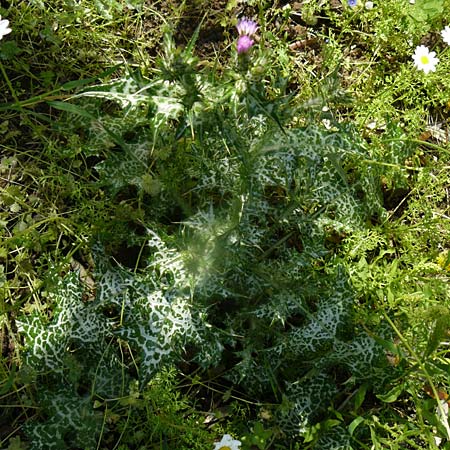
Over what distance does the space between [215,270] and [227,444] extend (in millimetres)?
558

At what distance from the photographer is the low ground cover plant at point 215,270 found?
181 centimetres

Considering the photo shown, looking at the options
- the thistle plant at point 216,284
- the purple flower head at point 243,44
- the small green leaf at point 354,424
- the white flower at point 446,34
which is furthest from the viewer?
the white flower at point 446,34

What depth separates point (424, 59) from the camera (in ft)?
8.62

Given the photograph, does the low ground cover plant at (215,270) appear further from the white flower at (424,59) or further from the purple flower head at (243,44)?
the white flower at (424,59)

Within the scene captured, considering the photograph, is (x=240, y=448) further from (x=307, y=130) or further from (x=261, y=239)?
(x=307, y=130)

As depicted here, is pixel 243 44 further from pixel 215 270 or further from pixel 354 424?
pixel 354 424

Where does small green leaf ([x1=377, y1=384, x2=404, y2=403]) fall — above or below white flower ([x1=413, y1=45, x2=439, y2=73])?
below

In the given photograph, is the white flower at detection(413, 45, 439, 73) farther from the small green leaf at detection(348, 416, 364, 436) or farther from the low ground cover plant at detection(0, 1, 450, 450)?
the small green leaf at detection(348, 416, 364, 436)

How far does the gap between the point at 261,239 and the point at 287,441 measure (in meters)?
0.65

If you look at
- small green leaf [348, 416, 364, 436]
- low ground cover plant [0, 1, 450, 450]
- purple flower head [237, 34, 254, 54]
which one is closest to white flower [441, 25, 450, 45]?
low ground cover plant [0, 1, 450, 450]

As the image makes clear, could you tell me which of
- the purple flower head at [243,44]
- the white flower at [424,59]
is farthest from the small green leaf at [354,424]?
the white flower at [424,59]

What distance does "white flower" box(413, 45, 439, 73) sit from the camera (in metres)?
2.62

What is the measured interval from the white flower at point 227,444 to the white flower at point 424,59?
1.63 m

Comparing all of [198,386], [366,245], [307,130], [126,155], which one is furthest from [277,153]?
[198,386]
